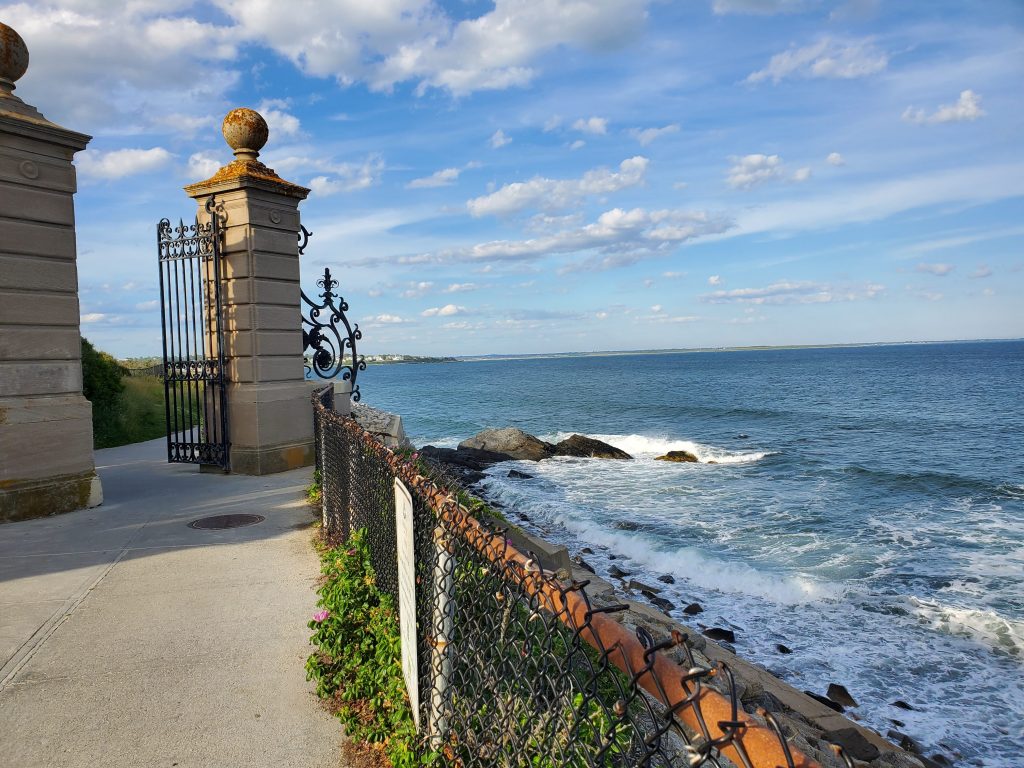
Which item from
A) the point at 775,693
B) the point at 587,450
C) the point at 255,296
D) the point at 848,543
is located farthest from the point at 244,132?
the point at 587,450

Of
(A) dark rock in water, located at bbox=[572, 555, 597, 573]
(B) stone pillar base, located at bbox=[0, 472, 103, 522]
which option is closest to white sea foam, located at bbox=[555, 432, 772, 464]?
(A) dark rock in water, located at bbox=[572, 555, 597, 573]

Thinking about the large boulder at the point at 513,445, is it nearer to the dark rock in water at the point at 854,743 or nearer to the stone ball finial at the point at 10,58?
the dark rock in water at the point at 854,743

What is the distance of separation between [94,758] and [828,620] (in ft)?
34.1

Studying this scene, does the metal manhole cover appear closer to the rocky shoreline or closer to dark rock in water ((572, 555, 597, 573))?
the rocky shoreline

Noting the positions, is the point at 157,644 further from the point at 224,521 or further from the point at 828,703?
the point at 828,703

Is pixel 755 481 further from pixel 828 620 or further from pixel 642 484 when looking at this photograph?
pixel 828 620

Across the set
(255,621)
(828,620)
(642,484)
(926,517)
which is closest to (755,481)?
(642,484)

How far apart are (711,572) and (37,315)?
11614 millimetres

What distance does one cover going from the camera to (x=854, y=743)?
7.11 meters

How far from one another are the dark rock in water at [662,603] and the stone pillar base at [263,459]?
258 inches

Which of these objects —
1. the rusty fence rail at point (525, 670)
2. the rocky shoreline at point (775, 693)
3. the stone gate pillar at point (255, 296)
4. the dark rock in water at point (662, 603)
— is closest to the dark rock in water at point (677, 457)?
the rocky shoreline at point (775, 693)

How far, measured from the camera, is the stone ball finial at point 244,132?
11547 mm

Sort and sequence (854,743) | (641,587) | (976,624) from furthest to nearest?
(641,587)
(976,624)
(854,743)

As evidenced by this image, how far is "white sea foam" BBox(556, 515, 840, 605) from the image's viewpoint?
39.8ft
